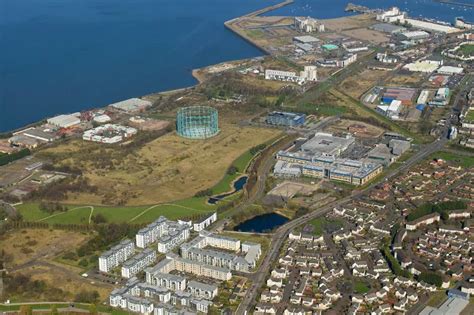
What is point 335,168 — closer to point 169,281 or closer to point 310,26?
point 169,281

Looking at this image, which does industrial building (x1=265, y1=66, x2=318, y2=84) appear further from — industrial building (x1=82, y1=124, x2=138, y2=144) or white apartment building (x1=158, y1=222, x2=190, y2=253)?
white apartment building (x1=158, y1=222, x2=190, y2=253)

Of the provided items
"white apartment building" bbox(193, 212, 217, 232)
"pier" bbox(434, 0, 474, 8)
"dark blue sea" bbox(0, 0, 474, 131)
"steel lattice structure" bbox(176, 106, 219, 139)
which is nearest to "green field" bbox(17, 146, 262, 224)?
"white apartment building" bbox(193, 212, 217, 232)

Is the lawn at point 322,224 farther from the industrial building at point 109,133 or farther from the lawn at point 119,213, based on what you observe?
the industrial building at point 109,133

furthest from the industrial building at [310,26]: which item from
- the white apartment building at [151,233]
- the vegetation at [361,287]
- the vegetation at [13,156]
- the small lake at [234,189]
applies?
the vegetation at [361,287]

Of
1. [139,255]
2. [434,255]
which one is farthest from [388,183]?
[139,255]

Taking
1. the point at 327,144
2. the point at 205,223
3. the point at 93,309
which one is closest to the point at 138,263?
the point at 93,309

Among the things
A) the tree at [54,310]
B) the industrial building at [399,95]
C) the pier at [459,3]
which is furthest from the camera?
the pier at [459,3]
